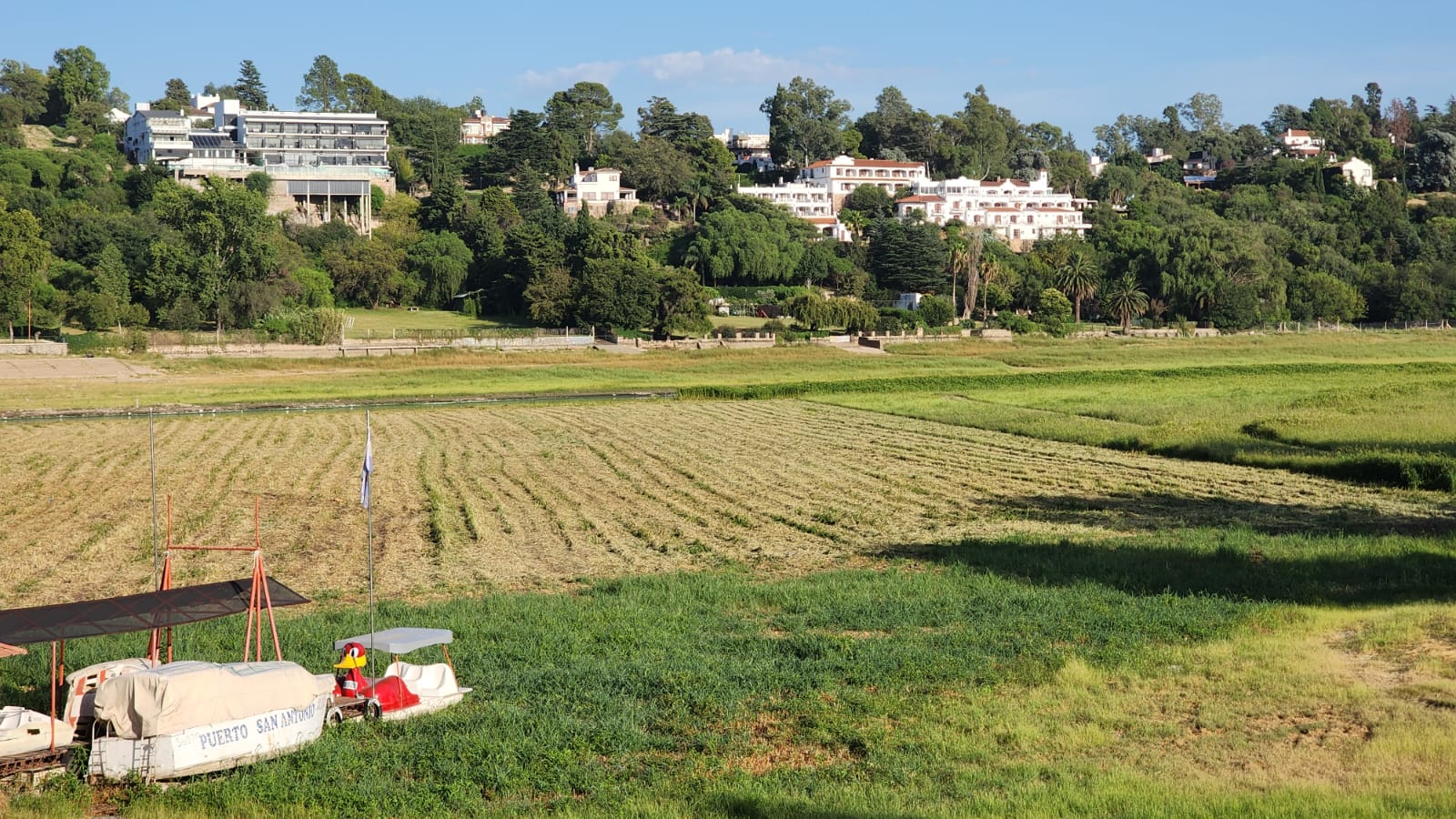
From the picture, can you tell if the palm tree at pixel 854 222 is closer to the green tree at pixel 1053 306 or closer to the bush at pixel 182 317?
the green tree at pixel 1053 306

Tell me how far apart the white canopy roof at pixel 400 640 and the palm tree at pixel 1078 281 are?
11419 centimetres

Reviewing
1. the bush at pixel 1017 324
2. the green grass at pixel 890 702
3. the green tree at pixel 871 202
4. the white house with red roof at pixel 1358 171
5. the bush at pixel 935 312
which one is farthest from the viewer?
the white house with red roof at pixel 1358 171

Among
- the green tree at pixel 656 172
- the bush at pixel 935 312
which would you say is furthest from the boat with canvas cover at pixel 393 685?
the green tree at pixel 656 172

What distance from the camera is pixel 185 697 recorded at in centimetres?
1308

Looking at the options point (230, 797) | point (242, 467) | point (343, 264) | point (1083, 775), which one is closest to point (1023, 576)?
point (1083, 775)

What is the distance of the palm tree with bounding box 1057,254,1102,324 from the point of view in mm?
125875

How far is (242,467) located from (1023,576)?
24177 mm

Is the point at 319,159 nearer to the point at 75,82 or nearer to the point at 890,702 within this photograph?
the point at 75,82

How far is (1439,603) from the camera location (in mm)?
19938

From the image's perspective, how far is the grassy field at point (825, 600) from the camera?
43.3 ft

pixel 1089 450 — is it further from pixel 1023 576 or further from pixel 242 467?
pixel 242 467

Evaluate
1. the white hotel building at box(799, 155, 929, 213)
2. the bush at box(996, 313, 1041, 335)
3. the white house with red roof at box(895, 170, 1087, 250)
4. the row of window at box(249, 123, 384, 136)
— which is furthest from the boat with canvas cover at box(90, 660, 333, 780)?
the white hotel building at box(799, 155, 929, 213)

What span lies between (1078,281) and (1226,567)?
4205 inches

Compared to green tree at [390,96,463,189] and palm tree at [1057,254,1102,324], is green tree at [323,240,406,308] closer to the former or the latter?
green tree at [390,96,463,189]
